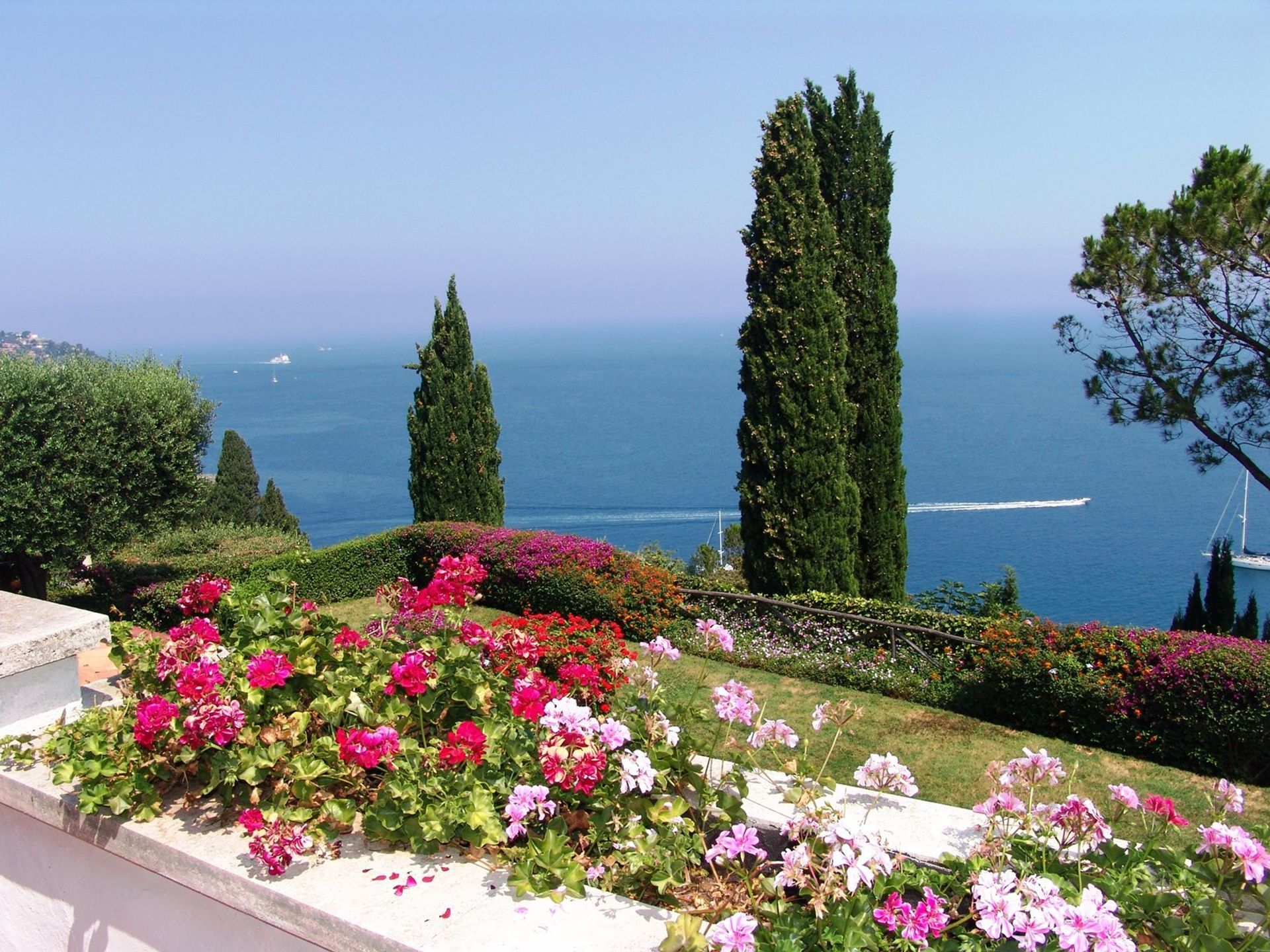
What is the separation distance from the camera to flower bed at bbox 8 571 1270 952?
183 cm

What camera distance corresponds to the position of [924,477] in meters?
65.4

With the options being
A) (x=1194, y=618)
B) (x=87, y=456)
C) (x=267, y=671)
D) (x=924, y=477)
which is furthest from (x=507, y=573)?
(x=924, y=477)

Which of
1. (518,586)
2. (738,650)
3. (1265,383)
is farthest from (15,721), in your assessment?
(1265,383)

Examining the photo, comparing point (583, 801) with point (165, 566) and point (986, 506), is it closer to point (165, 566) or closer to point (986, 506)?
point (165, 566)

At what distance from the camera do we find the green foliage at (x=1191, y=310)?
10766 millimetres

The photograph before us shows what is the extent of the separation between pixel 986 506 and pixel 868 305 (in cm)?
4818

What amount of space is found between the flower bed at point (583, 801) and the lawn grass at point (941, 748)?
12.9 feet

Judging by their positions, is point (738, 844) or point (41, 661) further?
point (41, 661)

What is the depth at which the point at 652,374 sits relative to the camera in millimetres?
147625

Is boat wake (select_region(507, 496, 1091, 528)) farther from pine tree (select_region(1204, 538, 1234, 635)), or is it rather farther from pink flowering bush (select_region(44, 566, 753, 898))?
pink flowering bush (select_region(44, 566, 753, 898))

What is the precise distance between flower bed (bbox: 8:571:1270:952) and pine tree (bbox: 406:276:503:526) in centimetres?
1341

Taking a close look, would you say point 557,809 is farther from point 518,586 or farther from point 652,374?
point 652,374

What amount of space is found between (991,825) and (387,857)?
1.35m

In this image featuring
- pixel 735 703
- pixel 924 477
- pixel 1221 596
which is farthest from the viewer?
pixel 924 477
